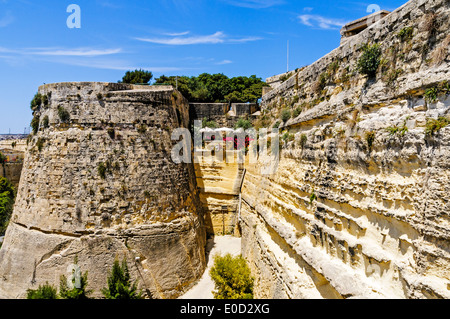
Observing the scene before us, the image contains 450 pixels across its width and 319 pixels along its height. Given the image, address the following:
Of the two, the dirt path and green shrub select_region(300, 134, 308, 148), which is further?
the dirt path

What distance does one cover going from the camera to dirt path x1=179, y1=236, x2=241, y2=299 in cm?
982

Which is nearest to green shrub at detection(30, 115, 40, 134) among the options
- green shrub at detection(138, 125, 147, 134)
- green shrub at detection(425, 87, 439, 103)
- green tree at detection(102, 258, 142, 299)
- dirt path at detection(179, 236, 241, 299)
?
green shrub at detection(138, 125, 147, 134)

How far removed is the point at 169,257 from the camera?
9.80 m

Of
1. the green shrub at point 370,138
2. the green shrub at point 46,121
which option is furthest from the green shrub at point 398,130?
the green shrub at point 46,121

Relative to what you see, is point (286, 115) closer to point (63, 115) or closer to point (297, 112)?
point (297, 112)

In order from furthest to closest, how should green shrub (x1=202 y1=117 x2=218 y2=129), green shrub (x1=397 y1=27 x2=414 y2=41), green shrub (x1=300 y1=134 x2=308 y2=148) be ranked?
1. green shrub (x1=202 y1=117 x2=218 y2=129)
2. green shrub (x1=300 y1=134 x2=308 y2=148)
3. green shrub (x1=397 y1=27 x2=414 y2=41)

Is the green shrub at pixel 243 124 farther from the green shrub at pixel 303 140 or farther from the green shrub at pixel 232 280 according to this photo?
the green shrub at pixel 303 140

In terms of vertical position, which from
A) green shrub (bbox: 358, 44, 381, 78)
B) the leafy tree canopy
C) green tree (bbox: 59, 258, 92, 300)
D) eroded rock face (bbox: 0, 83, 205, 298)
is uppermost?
the leafy tree canopy

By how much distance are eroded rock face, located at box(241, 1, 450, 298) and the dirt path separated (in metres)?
3.79

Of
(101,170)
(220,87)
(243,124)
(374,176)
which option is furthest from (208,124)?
(374,176)

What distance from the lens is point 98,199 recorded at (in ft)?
30.5

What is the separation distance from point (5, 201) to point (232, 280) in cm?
1679

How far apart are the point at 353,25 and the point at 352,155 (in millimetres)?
5174

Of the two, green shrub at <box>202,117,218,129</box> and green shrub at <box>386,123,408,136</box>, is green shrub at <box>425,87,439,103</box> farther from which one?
green shrub at <box>202,117,218,129</box>
